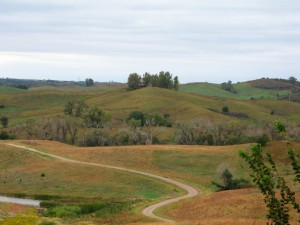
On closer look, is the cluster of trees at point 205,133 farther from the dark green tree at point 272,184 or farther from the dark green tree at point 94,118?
the dark green tree at point 272,184

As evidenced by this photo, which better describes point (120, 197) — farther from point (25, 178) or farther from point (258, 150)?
point (258, 150)

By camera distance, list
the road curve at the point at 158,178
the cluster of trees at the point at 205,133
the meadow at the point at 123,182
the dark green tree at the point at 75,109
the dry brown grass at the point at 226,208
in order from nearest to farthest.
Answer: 1. the dry brown grass at the point at 226,208
2. the meadow at the point at 123,182
3. the road curve at the point at 158,178
4. the cluster of trees at the point at 205,133
5. the dark green tree at the point at 75,109

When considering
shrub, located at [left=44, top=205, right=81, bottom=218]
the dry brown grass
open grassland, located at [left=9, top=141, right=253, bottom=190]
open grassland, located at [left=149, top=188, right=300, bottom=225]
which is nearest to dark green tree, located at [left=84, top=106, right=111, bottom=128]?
open grassland, located at [left=9, top=141, right=253, bottom=190]

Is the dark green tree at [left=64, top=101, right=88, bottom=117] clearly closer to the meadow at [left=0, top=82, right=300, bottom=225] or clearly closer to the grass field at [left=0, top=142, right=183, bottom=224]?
the meadow at [left=0, top=82, right=300, bottom=225]

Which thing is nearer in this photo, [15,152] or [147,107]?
[15,152]

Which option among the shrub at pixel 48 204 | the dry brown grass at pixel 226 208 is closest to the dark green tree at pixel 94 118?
the shrub at pixel 48 204

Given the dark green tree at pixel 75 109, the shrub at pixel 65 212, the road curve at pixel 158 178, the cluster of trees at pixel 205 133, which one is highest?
the dark green tree at pixel 75 109

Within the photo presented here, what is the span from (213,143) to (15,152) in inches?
1859

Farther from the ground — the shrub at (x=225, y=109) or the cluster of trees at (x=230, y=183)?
the shrub at (x=225, y=109)

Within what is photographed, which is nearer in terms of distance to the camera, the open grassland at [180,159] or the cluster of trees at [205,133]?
the open grassland at [180,159]

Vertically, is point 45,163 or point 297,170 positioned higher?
point 297,170

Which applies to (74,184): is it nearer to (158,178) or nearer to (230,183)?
(158,178)

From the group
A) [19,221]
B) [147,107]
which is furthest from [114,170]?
[147,107]

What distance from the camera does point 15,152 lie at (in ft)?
294
